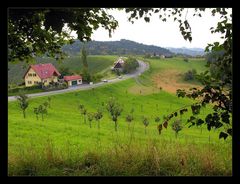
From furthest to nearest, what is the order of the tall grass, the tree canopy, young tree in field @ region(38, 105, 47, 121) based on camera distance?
young tree in field @ region(38, 105, 47, 121) → the tree canopy → the tall grass

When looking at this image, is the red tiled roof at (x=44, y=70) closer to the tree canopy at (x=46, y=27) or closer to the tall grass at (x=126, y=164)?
the tree canopy at (x=46, y=27)

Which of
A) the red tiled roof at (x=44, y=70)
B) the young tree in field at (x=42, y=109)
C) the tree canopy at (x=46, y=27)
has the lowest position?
the young tree in field at (x=42, y=109)

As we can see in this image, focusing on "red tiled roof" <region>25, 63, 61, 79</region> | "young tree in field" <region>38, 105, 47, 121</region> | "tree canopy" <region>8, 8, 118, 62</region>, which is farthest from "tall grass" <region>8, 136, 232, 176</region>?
"young tree in field" <region>38, 105, 47, 121</region>

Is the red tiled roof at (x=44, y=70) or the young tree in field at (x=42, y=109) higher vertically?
the red tiled roof at (x=44, y=70)

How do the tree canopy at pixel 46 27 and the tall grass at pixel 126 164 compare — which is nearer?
the tall grass at pixel 126 164

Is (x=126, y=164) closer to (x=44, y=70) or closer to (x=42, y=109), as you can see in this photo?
(x=44, y=70)

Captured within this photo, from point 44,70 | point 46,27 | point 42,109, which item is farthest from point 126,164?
point 42,109

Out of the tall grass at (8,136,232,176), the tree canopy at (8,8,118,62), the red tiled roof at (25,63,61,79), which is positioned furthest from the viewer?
the red tiled roof at (25,63,61,79)

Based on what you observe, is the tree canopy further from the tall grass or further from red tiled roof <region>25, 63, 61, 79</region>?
the tall grass

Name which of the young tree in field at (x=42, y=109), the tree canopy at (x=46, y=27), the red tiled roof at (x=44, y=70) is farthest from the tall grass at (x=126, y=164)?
the young tree in field at (x=42, y=109)

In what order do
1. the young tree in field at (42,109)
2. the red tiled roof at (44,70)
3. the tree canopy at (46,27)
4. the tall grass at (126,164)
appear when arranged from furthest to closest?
the young tree in field at (42,109) < the red tiled roof at (44,70) < the tree canopy at (46,27) < the tall grass at (126,164)

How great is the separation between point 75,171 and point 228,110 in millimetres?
2145

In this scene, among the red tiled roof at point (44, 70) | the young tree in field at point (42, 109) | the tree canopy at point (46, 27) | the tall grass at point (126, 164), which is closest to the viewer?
the tall grass at point (126, 164)
